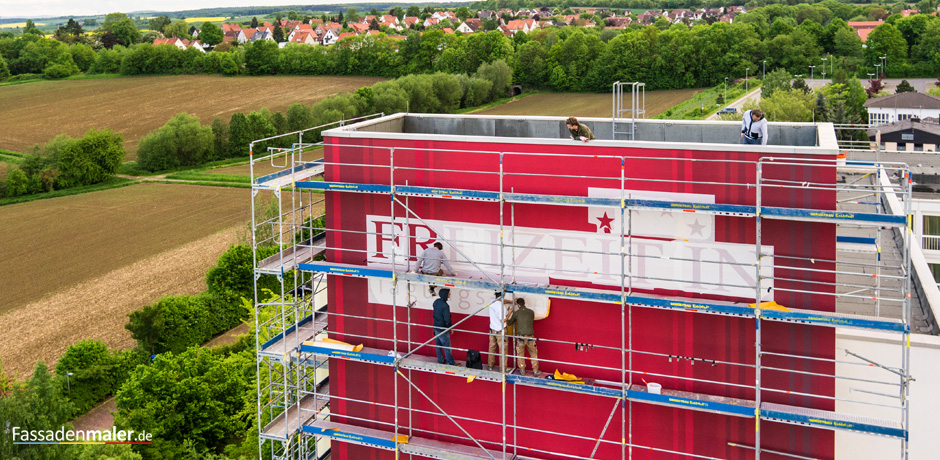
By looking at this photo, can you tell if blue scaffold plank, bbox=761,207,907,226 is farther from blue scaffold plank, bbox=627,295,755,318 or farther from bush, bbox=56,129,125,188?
bush, bbox=56,129,125,188

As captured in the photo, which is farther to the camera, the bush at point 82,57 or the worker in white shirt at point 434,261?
the bush at point 82,57

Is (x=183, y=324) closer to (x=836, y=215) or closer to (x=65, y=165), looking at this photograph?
(x=836, y=215)

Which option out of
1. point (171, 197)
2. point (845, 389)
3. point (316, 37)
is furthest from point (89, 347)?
point (316, 37)

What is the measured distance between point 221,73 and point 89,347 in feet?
220

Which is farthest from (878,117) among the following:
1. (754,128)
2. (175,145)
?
(754,128)

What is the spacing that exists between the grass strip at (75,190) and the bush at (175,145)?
253 cm

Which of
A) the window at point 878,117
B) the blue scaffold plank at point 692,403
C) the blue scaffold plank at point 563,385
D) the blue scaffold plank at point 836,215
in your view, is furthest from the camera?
the window at point 878,117

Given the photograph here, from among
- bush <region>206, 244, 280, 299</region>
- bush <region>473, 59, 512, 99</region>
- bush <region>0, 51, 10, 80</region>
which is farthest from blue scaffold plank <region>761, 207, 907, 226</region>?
bush <region>0, 51, 10, 80</region>

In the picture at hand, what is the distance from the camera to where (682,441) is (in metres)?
10.8

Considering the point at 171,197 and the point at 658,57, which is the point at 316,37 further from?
the point at 171,197

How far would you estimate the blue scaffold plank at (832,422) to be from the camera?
951cm

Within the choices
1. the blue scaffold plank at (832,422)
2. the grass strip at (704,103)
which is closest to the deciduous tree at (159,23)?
the grass strip at (704,103)

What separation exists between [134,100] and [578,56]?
42.4 m

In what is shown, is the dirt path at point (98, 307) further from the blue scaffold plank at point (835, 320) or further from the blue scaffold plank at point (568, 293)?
the blue scaffold plank at point (835, 320)
